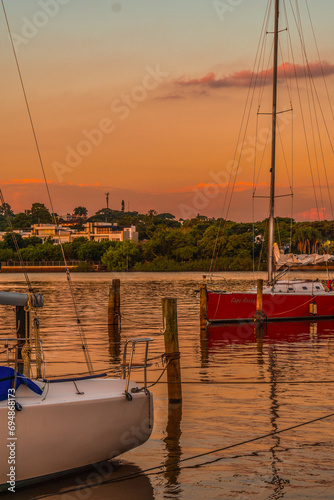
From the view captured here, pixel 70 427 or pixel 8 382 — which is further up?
pixel 8 382

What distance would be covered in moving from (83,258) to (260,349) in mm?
174176

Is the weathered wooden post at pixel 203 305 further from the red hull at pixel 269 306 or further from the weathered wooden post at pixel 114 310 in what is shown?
the weathered wooden post at pixel 114 310

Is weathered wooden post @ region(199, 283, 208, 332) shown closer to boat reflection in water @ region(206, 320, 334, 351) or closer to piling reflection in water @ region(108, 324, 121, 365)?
boat reflection in water @ region(206, 320, 334, 351)

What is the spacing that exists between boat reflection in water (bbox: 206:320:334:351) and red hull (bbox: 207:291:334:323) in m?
0.40

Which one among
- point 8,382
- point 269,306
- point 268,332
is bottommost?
point 268,332

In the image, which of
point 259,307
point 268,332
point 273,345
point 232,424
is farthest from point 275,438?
point 259,307

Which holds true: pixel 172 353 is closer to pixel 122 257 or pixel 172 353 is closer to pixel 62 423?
pixel 62 423

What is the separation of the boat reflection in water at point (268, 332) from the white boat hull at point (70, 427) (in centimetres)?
1499

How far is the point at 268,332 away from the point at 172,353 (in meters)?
17.2

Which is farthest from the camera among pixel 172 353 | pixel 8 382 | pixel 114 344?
pixel 114 344

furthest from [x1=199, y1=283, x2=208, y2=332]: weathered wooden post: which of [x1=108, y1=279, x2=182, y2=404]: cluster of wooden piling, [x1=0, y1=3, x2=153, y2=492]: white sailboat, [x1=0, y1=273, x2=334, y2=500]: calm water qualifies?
[x1=0, y1=3, x2=153, y2=492]: white sailboat

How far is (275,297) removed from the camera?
116 feet

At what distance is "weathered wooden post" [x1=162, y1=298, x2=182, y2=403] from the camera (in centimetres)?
1543

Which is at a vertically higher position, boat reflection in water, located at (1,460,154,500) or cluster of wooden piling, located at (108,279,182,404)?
cluster of wooden piling, located at (108,279,182,404)
